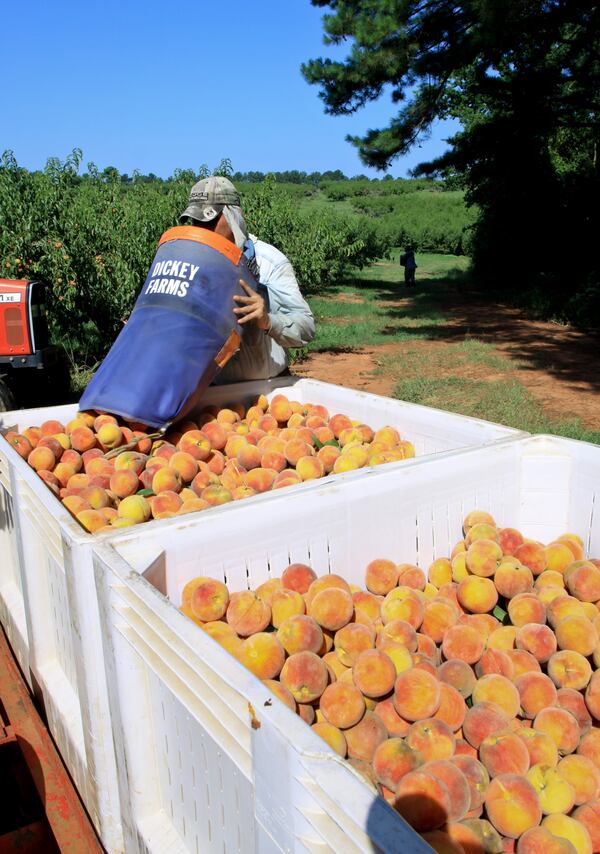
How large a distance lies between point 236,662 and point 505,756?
0.57 metres

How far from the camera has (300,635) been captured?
4.46 ft

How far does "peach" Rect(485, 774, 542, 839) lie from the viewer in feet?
3.53

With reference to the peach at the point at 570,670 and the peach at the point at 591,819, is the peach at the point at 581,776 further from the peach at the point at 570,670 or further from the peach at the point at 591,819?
the peach at the point at 570,670

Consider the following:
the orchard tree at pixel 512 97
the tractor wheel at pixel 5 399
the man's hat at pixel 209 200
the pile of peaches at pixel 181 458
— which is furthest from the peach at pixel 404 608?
the orchard tree at pixel 512 97

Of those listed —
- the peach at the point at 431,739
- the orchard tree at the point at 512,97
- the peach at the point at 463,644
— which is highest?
the orchard tree at the point at 512,97

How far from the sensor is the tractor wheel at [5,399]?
4.71 metres

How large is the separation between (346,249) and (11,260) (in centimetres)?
1276

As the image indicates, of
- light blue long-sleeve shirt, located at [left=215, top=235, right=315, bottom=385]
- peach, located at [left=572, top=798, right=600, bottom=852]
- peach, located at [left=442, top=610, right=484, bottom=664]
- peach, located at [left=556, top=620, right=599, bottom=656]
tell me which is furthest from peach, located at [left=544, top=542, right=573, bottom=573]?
light blue long-sleeve shirt, located at [left=215, top=235, right=315, bottom=385]

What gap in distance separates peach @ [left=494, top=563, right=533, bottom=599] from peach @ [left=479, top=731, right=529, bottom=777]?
474 mm

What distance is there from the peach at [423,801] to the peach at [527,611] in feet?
1.90

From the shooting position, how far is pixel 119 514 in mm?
1933

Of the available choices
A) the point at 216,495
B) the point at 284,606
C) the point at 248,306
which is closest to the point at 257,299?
the point at 248,306

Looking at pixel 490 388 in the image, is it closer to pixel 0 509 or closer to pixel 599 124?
pixel 0 509

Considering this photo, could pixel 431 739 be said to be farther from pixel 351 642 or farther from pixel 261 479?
pixel 261 479
